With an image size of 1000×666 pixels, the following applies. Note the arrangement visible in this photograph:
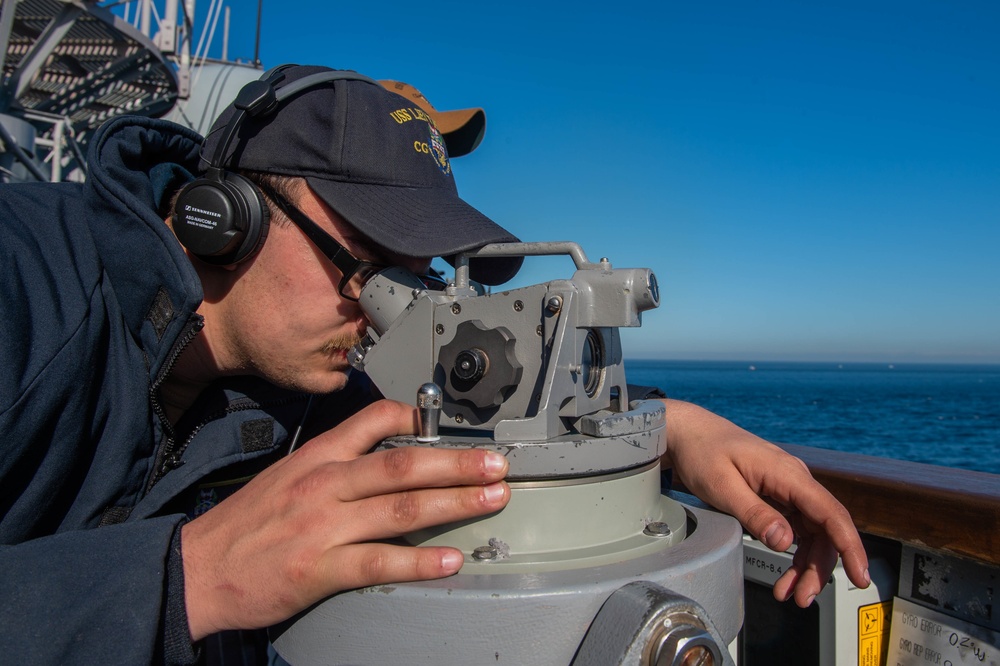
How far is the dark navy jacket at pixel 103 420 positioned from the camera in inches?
39.0

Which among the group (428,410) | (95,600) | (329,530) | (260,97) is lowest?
(95,600)

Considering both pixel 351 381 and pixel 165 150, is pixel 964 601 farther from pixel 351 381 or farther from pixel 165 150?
pixel 165 150

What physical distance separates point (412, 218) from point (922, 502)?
1310mm

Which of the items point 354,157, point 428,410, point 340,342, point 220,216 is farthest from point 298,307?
point 428,410

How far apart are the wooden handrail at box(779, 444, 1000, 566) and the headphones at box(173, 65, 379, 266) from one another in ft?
5.02

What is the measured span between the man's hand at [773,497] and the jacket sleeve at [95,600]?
998 mm

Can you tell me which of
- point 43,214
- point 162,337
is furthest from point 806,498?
point 43,214

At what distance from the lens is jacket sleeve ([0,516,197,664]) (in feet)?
3.16

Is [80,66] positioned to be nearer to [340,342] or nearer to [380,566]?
[340,342]

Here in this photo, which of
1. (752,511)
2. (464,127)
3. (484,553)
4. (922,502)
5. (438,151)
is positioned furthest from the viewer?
(464,127)

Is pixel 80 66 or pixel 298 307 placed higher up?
pixel 80 66

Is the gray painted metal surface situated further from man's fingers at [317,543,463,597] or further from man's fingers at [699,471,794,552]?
man's fingers at [699,471,794,552]

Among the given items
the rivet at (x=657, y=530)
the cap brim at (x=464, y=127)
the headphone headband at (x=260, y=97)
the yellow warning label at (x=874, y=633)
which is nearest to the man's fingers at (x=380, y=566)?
the rivet at (x=657, y=530)

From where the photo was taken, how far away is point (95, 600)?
988mm
